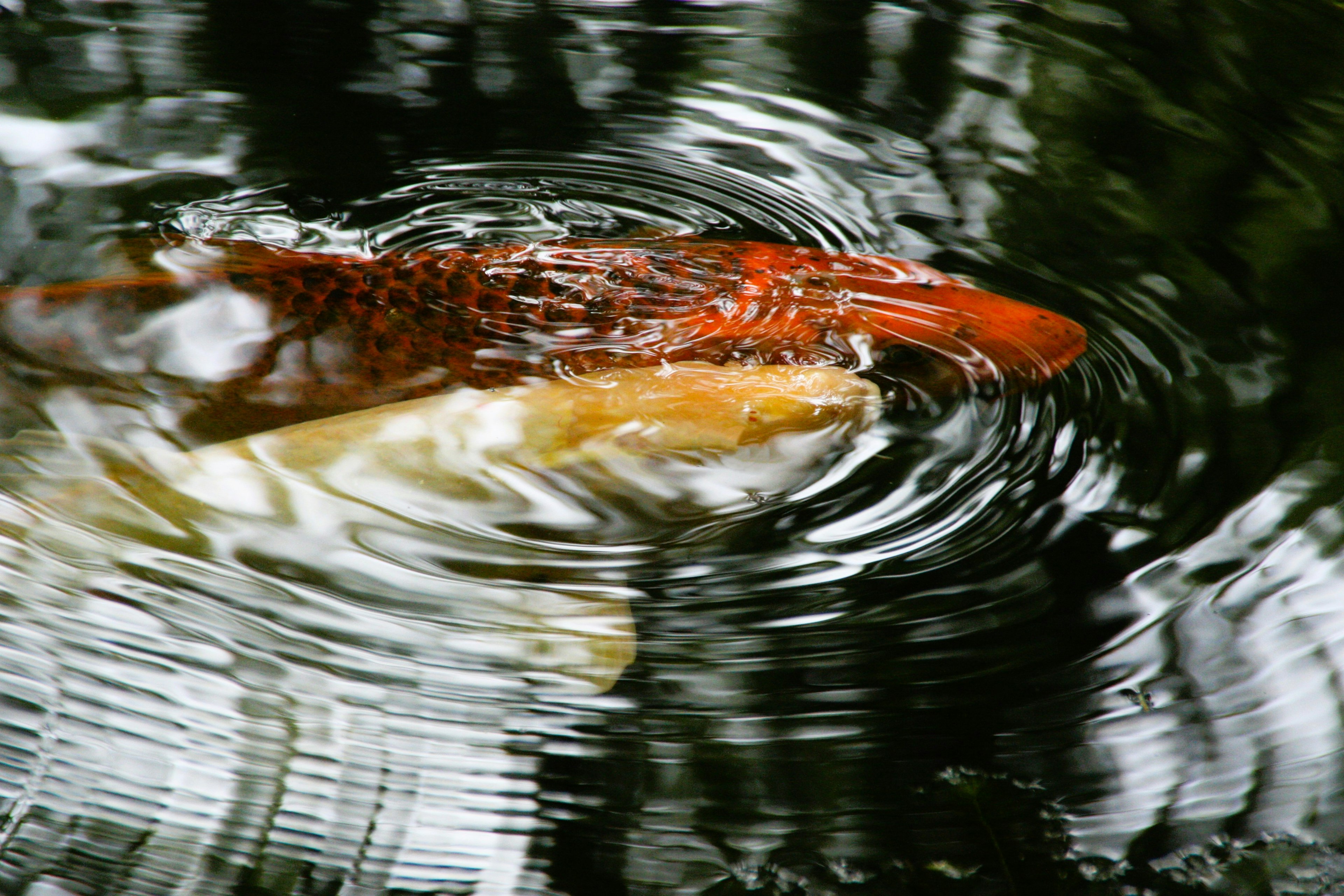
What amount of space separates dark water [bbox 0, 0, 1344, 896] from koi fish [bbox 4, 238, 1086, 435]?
0.23ft

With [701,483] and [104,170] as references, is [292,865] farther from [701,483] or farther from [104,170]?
[104,170]

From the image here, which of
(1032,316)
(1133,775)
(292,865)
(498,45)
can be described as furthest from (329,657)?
(498,45)

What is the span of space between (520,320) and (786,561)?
19.6 inches

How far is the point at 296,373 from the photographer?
3.89 ft

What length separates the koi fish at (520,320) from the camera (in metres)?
1.20

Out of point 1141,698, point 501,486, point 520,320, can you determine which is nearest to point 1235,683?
point 1141,698

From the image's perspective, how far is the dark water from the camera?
0.81 m

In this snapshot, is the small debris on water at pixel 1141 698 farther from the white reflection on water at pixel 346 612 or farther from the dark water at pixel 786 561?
the white reflection on water at pixel 346 612

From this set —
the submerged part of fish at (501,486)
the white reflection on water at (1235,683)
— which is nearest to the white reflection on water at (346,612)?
the submerged part of fish at (501,486)

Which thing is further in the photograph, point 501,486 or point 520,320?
point 520,320

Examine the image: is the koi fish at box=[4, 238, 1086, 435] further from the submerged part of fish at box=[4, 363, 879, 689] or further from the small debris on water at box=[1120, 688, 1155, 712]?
the small debris on water at box=[1120, 688, 1155, 712]

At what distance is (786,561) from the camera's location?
103cm

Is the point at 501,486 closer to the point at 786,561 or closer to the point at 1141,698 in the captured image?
the point at 786,561

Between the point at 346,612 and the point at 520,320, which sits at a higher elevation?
the point at 520,320
